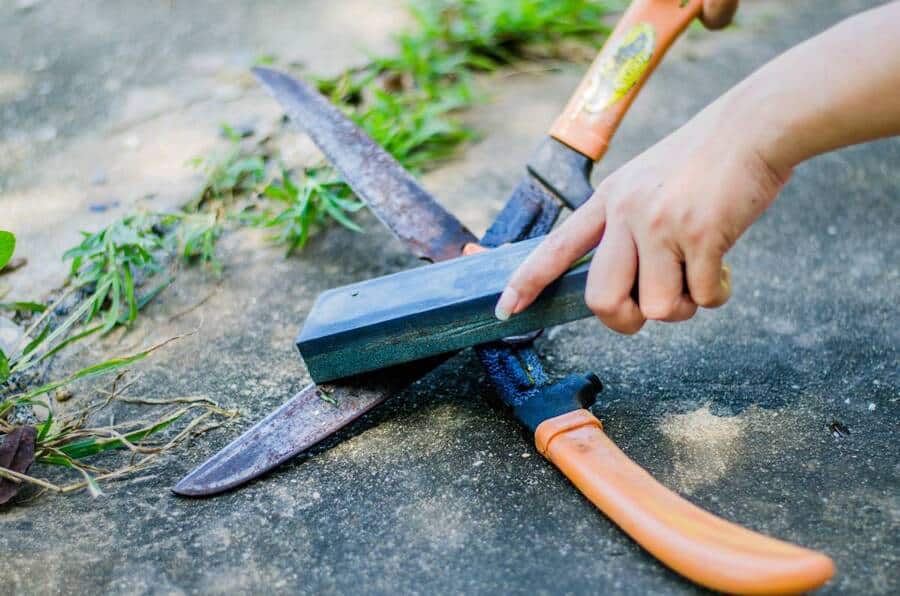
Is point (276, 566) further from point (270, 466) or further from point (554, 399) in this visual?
point (554, 399)

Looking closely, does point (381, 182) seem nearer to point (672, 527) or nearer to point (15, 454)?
point (15, 454)

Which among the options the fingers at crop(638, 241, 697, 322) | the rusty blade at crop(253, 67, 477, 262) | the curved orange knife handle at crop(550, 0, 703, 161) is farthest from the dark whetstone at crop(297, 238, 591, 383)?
the curved orange knife handle at crop(550, 0, 703, 161)

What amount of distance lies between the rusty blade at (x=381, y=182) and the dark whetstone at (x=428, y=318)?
27 centimetres

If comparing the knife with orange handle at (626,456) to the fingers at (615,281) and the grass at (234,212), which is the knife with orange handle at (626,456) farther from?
the grass at (234,212)

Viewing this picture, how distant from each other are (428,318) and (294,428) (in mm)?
269

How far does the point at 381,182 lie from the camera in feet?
5.42

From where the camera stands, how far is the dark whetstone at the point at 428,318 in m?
1.24

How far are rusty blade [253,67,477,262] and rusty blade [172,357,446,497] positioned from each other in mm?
305

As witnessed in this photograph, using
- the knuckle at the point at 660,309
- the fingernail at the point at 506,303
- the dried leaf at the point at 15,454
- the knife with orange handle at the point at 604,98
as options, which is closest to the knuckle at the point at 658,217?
the knuckle at the point at 660,309

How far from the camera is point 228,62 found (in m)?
2.69

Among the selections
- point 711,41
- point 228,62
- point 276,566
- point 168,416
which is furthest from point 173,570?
point 711,41

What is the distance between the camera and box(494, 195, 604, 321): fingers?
1.14 metres

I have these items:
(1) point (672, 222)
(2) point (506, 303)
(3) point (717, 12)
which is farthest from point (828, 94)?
(3) point (717, 12)

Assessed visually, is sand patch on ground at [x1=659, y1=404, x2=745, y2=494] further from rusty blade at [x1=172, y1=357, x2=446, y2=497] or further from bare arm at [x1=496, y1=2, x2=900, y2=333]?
rusty blade at [x1=172, y1=357, x2=446, y2=497]
